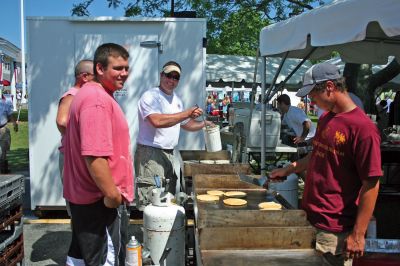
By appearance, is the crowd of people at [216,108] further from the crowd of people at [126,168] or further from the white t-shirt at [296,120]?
the crowd of people at [126,168]

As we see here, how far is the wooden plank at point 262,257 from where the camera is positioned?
2.21 meters

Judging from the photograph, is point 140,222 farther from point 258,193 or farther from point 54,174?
point 258,193

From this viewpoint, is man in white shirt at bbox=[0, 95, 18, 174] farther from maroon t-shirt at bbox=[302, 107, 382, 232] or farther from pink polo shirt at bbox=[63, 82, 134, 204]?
maroon t-shirt at bbox=[302, 107, 382, 232]

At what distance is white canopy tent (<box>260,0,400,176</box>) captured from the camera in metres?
3.22

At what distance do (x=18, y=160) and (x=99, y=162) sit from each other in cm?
1004

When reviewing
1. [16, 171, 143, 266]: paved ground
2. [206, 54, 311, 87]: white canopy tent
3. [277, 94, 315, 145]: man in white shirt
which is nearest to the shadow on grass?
[16, 171, 143, 266]: paved ground

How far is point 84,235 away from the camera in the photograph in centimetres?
261

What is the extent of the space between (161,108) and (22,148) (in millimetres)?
11376

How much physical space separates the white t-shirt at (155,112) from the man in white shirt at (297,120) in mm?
3731

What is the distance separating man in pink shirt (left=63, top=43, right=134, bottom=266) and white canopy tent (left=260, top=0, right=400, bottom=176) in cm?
196

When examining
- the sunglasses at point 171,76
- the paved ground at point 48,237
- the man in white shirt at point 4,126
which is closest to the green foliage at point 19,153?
the man in white shirt at point 4,126

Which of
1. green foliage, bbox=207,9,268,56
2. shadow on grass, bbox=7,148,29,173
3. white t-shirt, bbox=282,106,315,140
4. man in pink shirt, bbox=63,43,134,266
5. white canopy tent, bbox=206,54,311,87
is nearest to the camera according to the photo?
man in pink shirt, bbox=63,43,134,266

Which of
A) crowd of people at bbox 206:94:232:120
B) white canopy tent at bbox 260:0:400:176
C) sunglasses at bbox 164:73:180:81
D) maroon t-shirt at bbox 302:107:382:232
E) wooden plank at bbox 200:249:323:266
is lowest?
wooden plank at bbox 200:249:323:266

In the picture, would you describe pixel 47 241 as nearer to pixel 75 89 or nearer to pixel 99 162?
pixel 75 89
